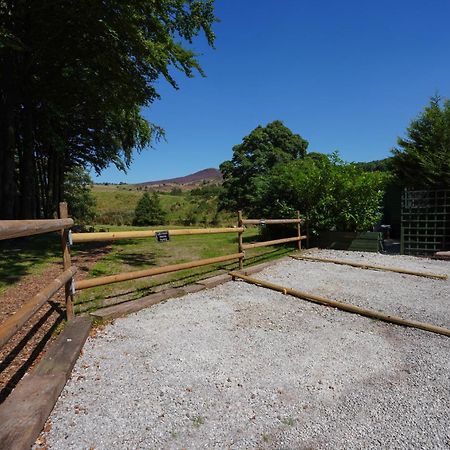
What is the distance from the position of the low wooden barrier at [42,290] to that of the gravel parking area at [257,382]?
0.65 m

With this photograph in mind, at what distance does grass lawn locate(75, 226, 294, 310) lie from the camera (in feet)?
17.1

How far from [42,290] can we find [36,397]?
104 cm

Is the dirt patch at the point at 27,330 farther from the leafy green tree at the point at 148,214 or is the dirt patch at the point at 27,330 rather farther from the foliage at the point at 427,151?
the leafy green tree at the point at 148,214

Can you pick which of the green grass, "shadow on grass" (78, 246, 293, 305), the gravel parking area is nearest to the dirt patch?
the green grass

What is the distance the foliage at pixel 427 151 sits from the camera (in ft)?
32.2

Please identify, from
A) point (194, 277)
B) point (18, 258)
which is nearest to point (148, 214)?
point (18, 258)

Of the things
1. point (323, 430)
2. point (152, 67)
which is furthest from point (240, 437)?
point (152, 67)

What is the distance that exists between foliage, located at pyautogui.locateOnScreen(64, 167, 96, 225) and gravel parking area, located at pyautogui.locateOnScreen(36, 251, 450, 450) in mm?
21977

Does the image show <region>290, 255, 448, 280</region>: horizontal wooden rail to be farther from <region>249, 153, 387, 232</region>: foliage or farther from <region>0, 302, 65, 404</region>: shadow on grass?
<region>0, 302, 65, 404</region>: shadow on grass

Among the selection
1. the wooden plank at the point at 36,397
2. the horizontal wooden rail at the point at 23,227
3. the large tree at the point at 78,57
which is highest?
the large tree at the point at 78,57

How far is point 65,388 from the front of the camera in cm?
277

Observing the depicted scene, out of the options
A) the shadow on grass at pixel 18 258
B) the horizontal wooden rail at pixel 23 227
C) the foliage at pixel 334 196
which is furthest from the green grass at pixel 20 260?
the foliage at pixel 334 196

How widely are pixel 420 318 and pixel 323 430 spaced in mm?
2869

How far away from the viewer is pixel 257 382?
9.66 feet
